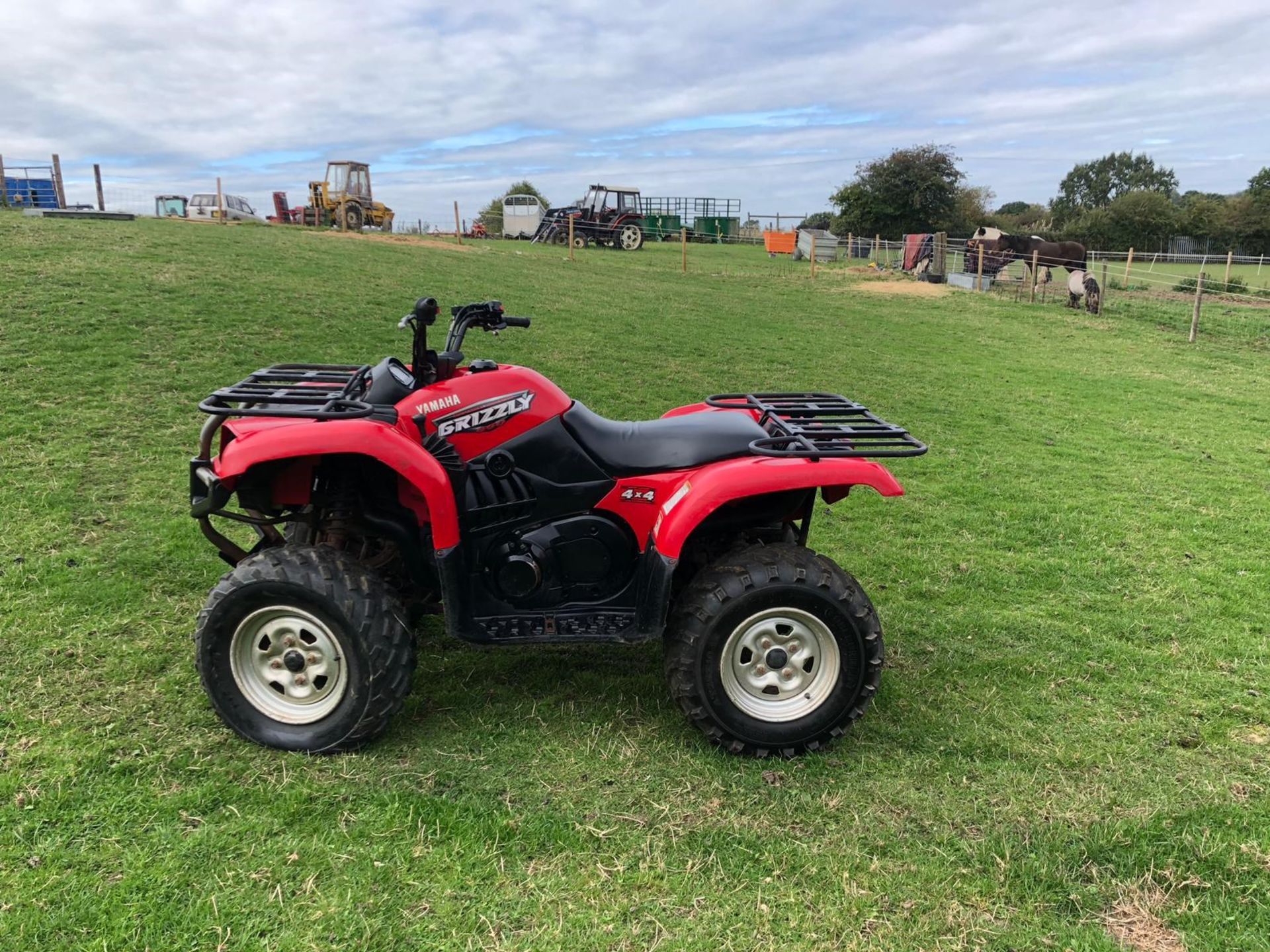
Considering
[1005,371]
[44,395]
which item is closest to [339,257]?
[44,395]

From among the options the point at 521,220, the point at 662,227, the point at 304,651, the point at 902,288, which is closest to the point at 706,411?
the point at 304,651

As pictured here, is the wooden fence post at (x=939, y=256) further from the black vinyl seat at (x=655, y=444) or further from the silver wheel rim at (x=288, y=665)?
the silver wheel rim at (x=288, y=665)

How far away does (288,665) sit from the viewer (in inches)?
126

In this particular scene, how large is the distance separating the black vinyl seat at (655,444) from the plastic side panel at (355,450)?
591 mm

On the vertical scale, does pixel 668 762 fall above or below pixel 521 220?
below

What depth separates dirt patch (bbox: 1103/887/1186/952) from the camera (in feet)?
8.00

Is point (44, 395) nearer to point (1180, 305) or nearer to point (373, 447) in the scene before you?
point (373, 447)

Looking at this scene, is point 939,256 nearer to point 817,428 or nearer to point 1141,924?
point 817,428

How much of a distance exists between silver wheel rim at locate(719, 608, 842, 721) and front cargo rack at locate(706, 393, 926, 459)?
657 mm

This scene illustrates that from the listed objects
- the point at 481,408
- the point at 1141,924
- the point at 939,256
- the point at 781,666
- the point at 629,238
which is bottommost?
the point at 1141,924

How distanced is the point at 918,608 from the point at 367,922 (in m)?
3.31

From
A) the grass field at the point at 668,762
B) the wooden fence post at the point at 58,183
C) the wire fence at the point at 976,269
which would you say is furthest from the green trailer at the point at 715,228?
the grass field at the point at 668,762

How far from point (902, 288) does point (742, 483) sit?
21.6 m

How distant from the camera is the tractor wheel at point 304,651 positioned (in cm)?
308
